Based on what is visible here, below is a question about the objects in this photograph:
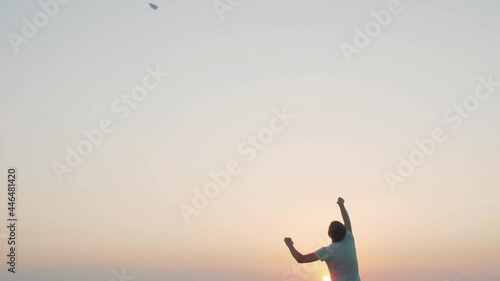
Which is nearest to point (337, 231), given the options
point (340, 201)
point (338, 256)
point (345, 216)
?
point (338, 256)

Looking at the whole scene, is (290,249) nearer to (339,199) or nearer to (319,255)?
(319,255)

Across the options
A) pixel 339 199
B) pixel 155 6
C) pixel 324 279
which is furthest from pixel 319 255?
pixel 155 6

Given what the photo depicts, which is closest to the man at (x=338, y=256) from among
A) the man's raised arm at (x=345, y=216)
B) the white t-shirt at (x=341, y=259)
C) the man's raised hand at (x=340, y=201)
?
the white t-shirt at (x=341, y=259)

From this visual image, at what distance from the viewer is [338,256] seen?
8250 millimetres

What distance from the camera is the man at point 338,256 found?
822 cm

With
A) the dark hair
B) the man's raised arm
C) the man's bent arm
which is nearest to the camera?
the man's bent arm

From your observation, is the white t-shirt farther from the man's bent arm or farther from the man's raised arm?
the man's raised arm

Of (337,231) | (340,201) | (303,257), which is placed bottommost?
(303,257)

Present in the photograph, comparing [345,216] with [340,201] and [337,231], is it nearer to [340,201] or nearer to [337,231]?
[340,201]

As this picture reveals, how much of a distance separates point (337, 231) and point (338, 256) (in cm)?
38

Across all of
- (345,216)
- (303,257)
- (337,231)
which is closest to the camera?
(303,257)

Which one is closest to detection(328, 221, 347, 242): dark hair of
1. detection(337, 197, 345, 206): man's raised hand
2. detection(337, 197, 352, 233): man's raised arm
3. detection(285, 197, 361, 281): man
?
detection(285, 197, 361, 281): man

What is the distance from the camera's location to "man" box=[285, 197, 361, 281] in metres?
8.22

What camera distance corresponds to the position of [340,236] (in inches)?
330
